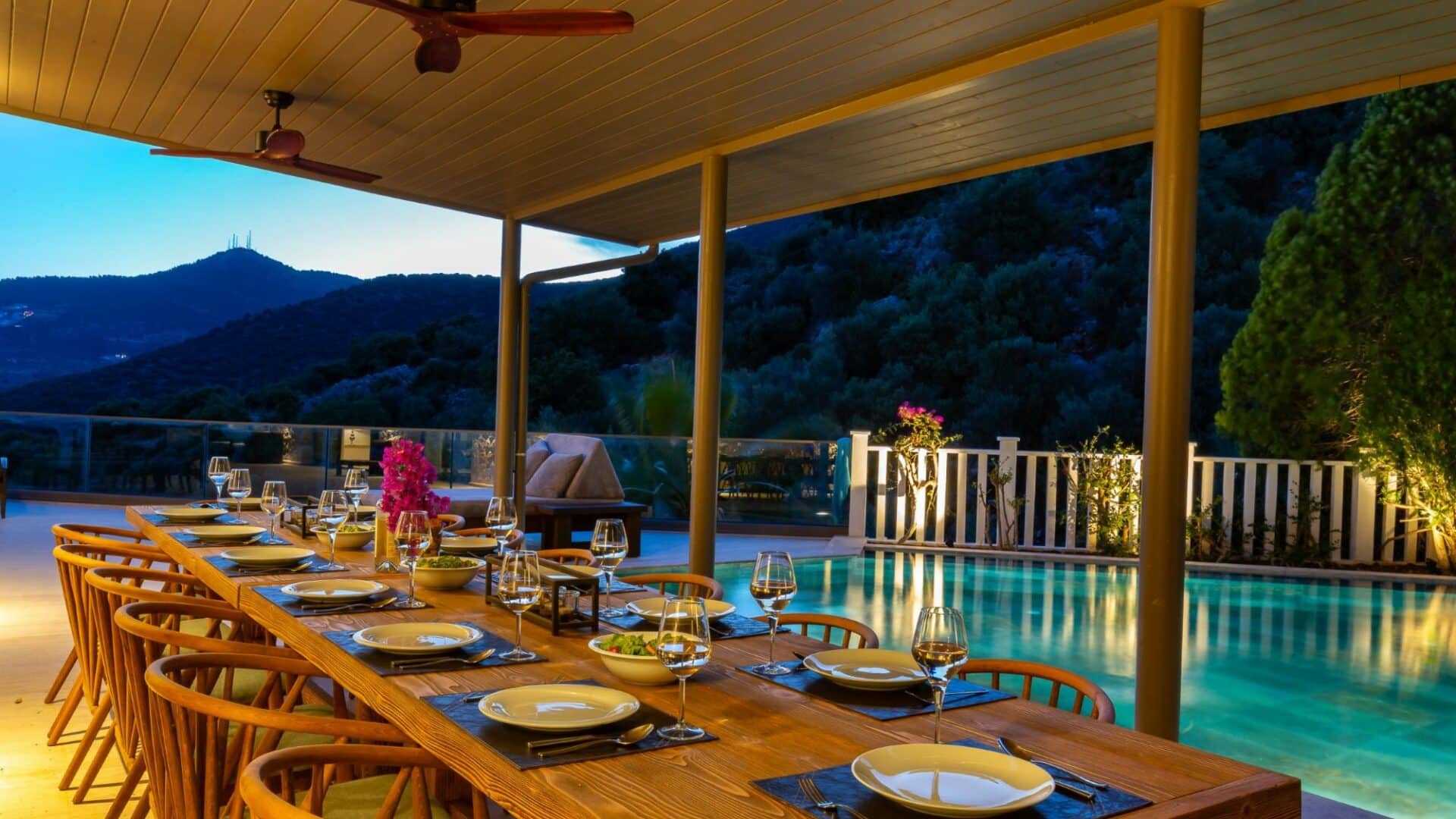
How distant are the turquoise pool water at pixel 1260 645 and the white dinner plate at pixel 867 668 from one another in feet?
8.33

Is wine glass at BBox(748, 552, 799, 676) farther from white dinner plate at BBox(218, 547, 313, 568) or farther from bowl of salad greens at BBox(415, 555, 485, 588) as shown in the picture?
white dinner plate at BBox(218, 547, 313, 568)

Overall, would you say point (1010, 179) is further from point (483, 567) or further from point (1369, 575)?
point (483, 567)

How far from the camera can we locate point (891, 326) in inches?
828

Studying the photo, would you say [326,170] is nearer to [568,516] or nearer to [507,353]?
[507,353]

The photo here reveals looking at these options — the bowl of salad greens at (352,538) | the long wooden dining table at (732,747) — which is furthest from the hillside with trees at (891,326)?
the long wooden dining table at (732,747)

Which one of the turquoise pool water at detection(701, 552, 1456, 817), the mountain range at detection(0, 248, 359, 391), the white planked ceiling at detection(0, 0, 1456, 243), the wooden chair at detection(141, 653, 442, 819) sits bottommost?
the turquoise pool water at detection(701, 552, 1456, 817)

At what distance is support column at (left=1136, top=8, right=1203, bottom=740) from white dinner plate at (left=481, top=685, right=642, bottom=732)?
2232 millimetres

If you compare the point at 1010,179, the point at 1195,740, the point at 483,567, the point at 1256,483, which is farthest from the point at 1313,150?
the point at 483,567

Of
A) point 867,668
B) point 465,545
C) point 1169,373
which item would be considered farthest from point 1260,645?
point 867,668

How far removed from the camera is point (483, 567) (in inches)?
116

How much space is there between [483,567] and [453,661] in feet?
3.48

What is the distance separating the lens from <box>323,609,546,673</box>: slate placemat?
6.04ft

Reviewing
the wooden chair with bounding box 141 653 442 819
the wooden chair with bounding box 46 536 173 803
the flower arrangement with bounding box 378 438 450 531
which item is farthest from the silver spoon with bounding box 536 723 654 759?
the flower arrangement with bounding box 378 438 450 531

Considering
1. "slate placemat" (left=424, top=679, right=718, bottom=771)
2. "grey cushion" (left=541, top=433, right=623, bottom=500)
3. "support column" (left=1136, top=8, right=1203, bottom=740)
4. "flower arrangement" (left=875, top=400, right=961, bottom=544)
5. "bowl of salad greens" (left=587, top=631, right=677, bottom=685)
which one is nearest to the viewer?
"slate placemat" (left=424, top=679, right=718, bottom=771)
